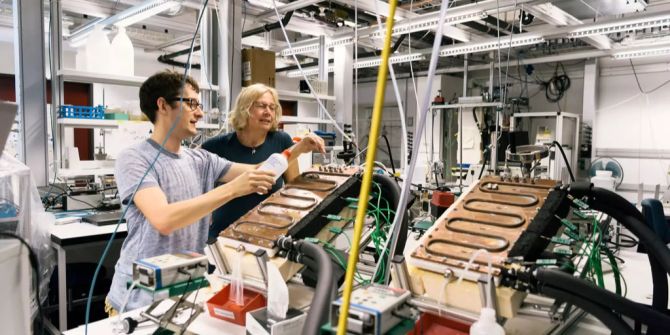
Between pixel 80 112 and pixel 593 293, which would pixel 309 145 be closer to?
pixel 593 293

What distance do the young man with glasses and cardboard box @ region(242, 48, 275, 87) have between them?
2.06m

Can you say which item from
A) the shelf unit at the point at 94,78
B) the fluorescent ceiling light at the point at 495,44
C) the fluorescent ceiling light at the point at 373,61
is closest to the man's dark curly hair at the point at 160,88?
the shelf unit at the point at 94,78

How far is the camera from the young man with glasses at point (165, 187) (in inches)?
48.4

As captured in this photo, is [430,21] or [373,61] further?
[373,61]

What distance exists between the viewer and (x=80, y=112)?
9.14ft

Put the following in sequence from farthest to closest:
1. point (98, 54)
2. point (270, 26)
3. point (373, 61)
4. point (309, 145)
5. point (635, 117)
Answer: point (635, 117) < point (373, 61) < point (270, 26) < point (98, 54) < point (309, 145)

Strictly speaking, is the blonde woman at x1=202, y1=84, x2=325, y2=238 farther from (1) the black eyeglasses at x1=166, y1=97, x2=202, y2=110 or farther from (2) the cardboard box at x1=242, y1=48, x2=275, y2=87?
(2) the cardboard box at x1=242, y1=48, x2=275, y2=87

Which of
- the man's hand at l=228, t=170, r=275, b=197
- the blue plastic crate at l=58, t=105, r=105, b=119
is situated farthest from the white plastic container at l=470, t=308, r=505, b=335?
the blue plastic crate at l=58, t=105, r=105, b=119

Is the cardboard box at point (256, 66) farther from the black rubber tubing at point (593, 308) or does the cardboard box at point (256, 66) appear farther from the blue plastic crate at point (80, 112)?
the black rubber tubing at point (593, 308)

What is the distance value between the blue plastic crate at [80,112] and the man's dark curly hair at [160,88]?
5.18 feet

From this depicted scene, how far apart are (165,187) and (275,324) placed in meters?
0.72

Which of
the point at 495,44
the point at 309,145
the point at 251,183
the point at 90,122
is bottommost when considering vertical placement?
the point at 251,183

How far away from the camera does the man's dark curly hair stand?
56.4 inches

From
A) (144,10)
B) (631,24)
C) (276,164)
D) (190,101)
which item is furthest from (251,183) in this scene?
(631,24)
